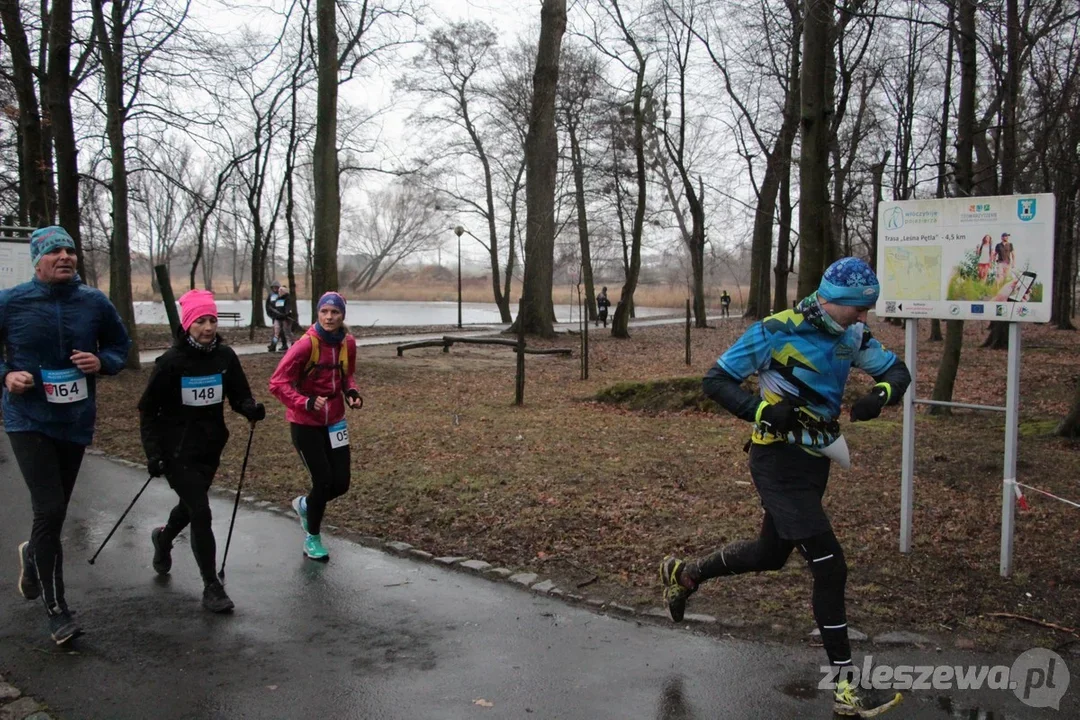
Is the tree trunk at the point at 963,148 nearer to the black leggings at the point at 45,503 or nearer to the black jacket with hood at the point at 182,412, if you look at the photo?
the black jacket with hood at the point at 182,412

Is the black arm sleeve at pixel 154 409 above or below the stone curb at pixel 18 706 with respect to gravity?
above

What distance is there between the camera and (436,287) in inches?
3711

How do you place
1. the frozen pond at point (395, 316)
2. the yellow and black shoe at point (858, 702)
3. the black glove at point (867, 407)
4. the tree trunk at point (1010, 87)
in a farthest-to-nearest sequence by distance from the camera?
1. the frozen pond at point (395, 316)
2. the tree trunk at point (1010, 87)
3. the black glove at point (867, 407)
4. the yellow and black shoe at point (858, 702)

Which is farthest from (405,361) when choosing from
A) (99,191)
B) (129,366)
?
(99,191)

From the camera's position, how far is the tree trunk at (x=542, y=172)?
22.6 metres

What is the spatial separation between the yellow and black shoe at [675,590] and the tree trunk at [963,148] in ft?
21.9

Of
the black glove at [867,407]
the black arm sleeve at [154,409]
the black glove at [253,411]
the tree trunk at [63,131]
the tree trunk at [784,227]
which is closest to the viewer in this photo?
the black glove at [867,407]

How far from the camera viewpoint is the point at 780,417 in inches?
137

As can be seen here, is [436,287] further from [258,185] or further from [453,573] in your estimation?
[453,573]

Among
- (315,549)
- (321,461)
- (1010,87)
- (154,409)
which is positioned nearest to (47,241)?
(154,409)

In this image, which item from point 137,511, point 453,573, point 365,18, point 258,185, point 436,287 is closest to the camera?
point 453,573

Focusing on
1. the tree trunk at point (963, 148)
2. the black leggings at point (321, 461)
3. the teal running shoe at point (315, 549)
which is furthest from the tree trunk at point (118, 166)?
the tree trunk at point (963, 148)

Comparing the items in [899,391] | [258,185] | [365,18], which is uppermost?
[365,18]

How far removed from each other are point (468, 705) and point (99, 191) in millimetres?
32200
